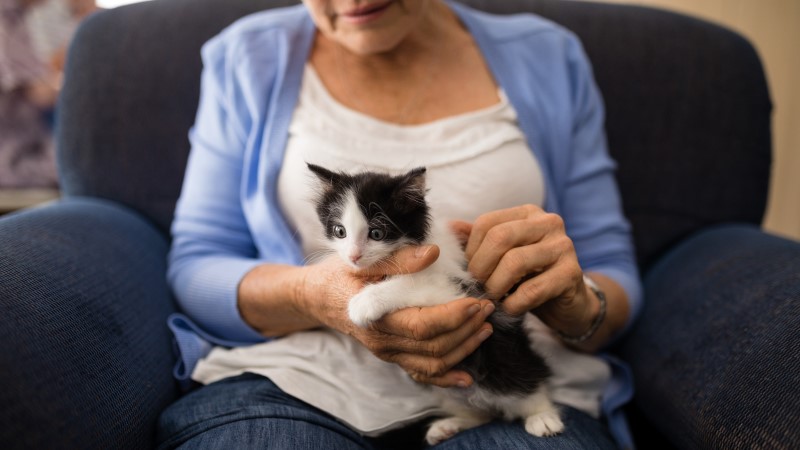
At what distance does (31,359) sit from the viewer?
0.80m

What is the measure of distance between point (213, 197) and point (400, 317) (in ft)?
1.97

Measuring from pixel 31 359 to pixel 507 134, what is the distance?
0.90 metres

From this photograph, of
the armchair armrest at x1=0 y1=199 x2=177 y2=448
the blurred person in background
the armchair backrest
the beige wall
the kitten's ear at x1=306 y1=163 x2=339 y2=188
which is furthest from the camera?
the beige wall

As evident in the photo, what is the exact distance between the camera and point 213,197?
1249mm

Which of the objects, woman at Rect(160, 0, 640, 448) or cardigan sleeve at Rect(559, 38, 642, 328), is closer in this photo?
woman at Rect(160, 0, 640, 448)

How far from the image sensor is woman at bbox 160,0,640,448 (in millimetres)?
922

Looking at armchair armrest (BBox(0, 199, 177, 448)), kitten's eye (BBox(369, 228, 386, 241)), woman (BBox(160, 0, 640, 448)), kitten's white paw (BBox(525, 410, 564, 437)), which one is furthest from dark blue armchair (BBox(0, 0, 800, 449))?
kitten's eye (BBox(369, 228, 386, 241))

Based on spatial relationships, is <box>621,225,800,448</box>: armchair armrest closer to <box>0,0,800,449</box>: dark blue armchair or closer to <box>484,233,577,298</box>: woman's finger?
<box>0,0,800,449</box>: dark blue armchair

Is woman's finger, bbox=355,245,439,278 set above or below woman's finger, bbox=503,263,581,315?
above

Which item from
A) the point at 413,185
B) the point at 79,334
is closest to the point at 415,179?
the point at 413,185

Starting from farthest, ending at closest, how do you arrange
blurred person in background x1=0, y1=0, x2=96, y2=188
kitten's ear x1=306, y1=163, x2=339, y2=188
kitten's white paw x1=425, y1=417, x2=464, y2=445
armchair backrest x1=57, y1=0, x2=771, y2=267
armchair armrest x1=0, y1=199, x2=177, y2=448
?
blurred person in background x1=0, y1=0, x2=96, y2=188 → armchair backrest x1=57, y1=0, x2=771, y2=267 → kitten's white paw x1=425, y1=417, x2=464, y2=445 → kitten's ear x1=306, y1=163, x2=339, y2=188 → armchair armrest x1=0, y1=199, x2=177, y2=448

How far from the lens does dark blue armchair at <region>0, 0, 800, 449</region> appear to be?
0.86 meters

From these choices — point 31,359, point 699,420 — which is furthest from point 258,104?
point 699,420

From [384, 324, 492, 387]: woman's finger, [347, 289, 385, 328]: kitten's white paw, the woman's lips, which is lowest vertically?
[384, 324, 492, 387]: woman's finger
